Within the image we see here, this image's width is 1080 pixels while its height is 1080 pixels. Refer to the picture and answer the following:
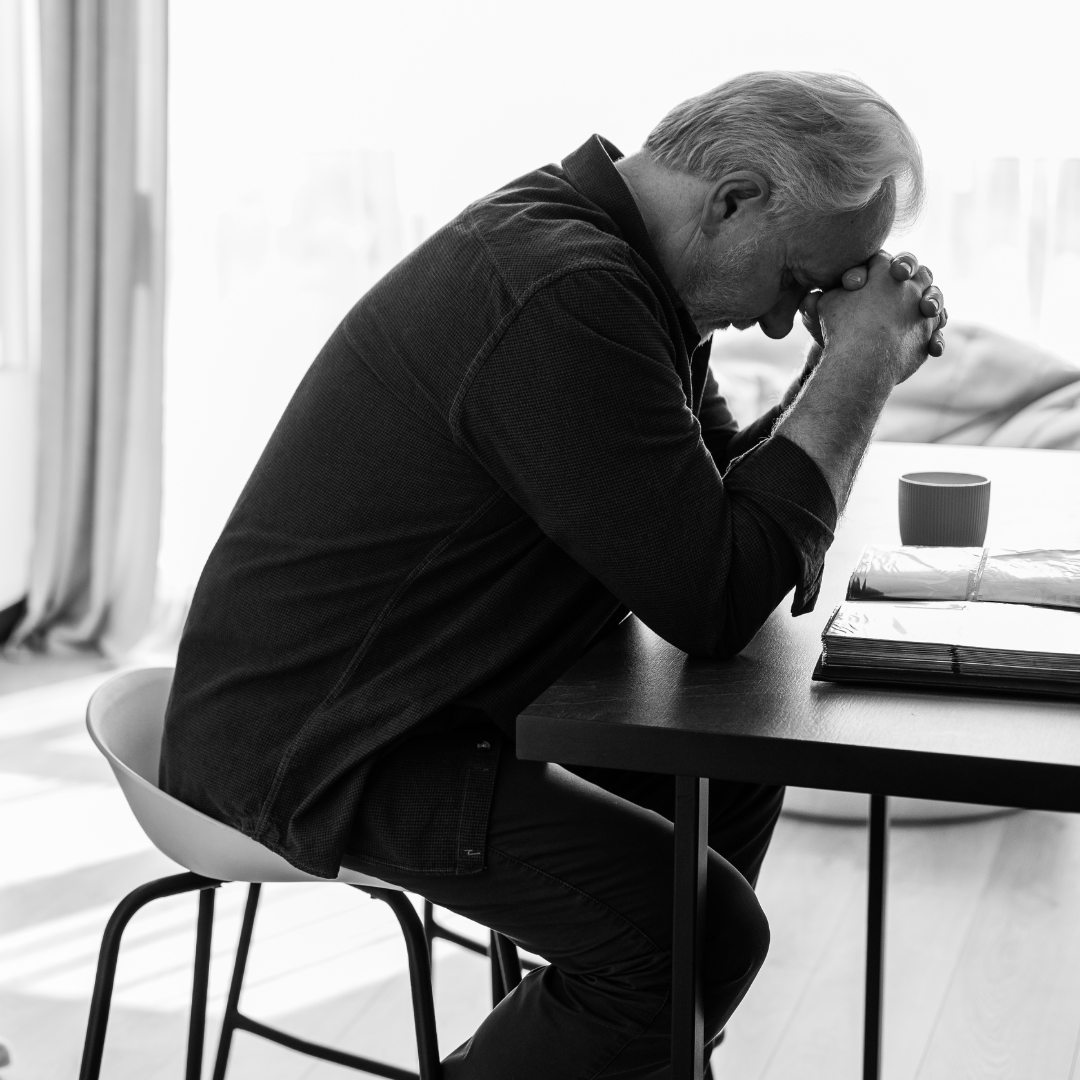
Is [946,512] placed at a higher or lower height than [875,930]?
higher

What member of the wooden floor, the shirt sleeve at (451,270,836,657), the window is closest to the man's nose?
the shirt sleeve at (451,270,836,657)

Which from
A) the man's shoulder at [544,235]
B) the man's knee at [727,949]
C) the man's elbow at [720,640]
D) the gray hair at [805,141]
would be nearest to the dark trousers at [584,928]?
the man's knee at [727,949]

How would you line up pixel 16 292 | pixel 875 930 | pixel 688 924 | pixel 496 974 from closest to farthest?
pixel 688 924, pixel 875 930, pixel 496 974, pixel 16 292

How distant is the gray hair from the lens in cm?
125

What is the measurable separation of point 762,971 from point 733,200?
1288 millimetres

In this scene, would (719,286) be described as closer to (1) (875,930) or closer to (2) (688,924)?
(2) (688,924)

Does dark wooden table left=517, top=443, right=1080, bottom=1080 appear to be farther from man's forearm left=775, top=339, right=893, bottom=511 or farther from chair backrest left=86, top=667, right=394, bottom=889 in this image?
chair backrest left=86, top=667, right=394, bottom=889

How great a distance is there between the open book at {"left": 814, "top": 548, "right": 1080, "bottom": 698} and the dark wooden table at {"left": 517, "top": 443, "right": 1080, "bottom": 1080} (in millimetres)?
17

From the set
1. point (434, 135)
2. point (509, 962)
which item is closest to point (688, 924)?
point (509, 962)

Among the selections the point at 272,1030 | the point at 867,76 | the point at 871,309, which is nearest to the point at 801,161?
the point at 871,309

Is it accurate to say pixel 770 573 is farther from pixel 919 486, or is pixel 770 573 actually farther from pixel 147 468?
pixel 147 468

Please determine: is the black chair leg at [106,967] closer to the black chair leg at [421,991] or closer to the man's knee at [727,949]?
the black chair leg at [421,991]

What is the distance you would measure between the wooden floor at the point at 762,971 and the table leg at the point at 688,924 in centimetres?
84

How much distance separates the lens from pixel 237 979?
1592 mm
